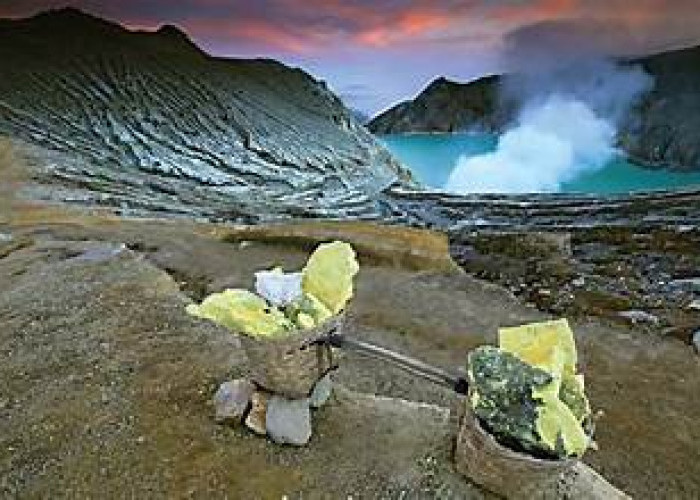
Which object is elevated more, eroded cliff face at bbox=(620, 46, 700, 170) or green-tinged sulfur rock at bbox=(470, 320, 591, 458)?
green-tinged sulfur rock at bbox=(470, 320, 591, 458)

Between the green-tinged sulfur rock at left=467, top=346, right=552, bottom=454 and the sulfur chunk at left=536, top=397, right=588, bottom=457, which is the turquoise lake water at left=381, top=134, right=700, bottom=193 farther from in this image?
the sulfur chunk at left=536, top=397, right=588, bottom=457

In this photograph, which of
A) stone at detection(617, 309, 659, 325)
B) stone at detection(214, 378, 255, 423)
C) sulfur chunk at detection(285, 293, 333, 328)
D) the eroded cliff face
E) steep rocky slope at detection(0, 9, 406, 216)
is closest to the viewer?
sulfur chunk at detection(285, 293, 333, 328)

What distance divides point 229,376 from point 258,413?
2030 millimetres

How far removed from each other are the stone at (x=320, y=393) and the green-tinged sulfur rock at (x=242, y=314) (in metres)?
1.24

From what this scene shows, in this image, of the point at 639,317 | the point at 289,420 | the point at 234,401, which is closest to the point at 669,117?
the point at 639,317

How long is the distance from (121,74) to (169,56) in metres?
14.6

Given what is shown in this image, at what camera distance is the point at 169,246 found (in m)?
26.8

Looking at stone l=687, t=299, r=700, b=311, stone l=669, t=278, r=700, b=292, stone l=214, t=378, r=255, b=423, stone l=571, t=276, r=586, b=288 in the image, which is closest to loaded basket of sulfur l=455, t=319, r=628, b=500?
stone l=214, t=378, r=255, b=423

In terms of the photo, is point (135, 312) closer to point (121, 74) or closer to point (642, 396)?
point (642, 396)

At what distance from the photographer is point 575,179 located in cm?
12938

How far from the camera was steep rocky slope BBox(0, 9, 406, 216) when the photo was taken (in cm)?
7088

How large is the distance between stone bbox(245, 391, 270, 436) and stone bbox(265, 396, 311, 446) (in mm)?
107

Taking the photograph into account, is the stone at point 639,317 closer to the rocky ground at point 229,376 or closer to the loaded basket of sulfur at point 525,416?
the rocky ground at point 229,376

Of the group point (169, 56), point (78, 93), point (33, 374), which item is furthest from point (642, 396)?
point (169, 56)
